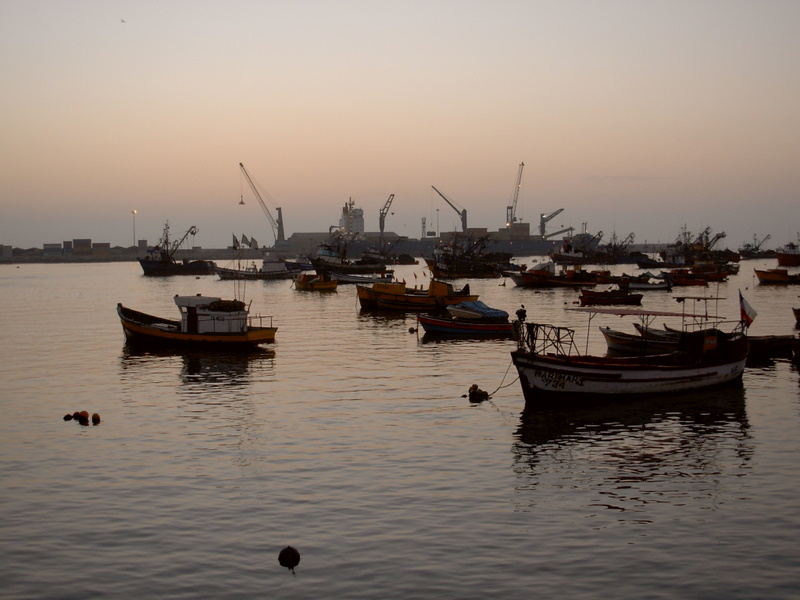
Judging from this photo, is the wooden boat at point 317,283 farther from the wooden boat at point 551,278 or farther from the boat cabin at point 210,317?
the boat cabin at point 210,317

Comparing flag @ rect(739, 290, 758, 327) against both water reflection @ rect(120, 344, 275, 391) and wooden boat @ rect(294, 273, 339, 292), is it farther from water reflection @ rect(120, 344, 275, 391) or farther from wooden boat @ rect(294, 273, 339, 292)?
wooden boat @ rect(294, 273, 339, 292)

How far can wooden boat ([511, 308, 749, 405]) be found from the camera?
32.6 m

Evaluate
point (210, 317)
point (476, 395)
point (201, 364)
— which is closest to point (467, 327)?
point (210, 317)

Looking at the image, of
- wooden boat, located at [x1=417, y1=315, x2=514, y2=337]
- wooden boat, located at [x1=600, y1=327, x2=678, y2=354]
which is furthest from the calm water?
wooden boat, located at [x1=417, y1=315, x2=514, y2=337]

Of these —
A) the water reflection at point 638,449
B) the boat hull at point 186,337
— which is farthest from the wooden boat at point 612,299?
the water reflection at point 638,449

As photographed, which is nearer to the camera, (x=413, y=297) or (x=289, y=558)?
(x=289, y=558)

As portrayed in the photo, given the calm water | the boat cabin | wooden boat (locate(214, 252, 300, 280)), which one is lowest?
the calm water

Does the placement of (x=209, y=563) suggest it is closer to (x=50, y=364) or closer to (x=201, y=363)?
(x=201, y=363)

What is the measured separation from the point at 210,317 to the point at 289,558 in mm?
35549

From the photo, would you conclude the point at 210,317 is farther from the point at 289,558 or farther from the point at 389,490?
the point at 289,558

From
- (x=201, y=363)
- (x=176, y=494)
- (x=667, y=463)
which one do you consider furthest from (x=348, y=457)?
(x=201, y=363)

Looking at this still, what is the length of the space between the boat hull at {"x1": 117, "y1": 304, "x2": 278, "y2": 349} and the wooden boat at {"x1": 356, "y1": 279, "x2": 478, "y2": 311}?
2175cm

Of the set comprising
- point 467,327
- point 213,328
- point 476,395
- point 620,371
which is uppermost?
point 213,328

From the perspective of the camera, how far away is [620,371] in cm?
3309
